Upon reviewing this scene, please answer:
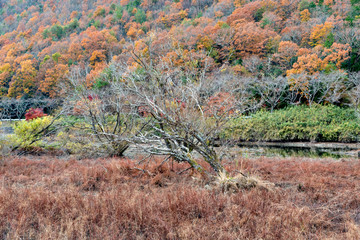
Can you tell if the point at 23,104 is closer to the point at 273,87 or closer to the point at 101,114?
the point at 101,114

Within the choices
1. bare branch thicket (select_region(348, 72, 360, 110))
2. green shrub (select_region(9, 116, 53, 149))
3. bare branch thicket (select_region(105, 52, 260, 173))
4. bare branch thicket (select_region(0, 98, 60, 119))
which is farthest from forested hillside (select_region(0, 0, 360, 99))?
green shrub (select_region(9, 116, 53, 149))

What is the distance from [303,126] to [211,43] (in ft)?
67.7

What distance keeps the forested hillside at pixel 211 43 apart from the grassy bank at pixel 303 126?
17.0 ft

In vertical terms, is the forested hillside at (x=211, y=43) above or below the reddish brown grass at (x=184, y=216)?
below

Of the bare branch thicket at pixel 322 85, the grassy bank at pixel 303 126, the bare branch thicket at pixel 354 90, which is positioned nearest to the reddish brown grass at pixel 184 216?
the grassy bank at pixel 303 126

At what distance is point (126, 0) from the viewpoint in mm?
86000

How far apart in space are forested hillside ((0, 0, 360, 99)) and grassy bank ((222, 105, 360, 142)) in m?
5.19

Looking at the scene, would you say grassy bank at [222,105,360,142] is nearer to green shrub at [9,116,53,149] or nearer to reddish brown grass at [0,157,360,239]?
green shrub at [9,116,53,149]

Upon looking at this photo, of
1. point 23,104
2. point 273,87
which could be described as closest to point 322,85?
point 273,87

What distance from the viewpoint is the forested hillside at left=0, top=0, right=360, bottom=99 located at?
27633 mm

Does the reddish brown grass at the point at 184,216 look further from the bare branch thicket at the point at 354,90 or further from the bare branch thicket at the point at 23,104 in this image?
the bare branch thicket at the point at 23,104

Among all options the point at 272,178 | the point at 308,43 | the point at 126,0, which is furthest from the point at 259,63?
the point at 126,0

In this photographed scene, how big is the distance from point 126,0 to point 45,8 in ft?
127

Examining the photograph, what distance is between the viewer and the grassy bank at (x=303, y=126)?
19.8 metres
